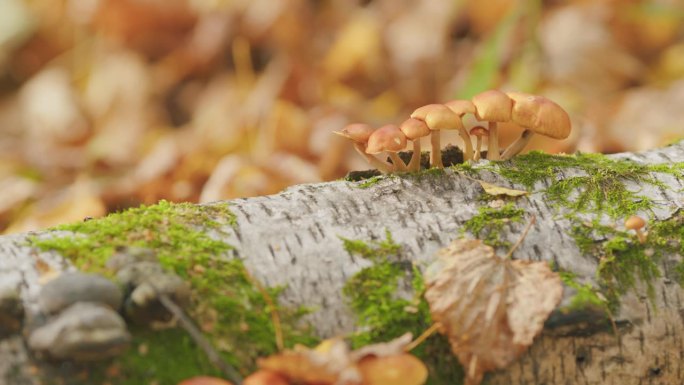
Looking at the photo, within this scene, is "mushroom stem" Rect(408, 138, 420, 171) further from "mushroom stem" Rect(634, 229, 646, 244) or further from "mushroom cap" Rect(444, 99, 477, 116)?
"mushroom stem" Rect(634, 229, 646, 244)

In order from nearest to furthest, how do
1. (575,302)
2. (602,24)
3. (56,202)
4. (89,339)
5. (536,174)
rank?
(89,339) → (575,302) → (536,174) → (56,202) → (602,24)

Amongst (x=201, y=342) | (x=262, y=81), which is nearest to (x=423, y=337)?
(x=201, y=342)

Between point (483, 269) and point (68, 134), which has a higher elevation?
point (68, 134)

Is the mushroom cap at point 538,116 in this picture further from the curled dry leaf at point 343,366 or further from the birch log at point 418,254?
the curled dry leaf at point 343,366

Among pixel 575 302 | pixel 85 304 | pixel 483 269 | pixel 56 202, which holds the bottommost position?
pixel 575 302

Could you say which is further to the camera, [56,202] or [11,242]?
[56,202]

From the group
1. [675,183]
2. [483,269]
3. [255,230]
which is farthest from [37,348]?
[675,183]

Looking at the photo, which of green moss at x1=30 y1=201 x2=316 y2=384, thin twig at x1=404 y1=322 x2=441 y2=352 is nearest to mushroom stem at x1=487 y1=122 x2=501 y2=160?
thin twig at x1=404 y1=322 x2=441 y2=352

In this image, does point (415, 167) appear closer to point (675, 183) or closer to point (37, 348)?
point (675, 183)
